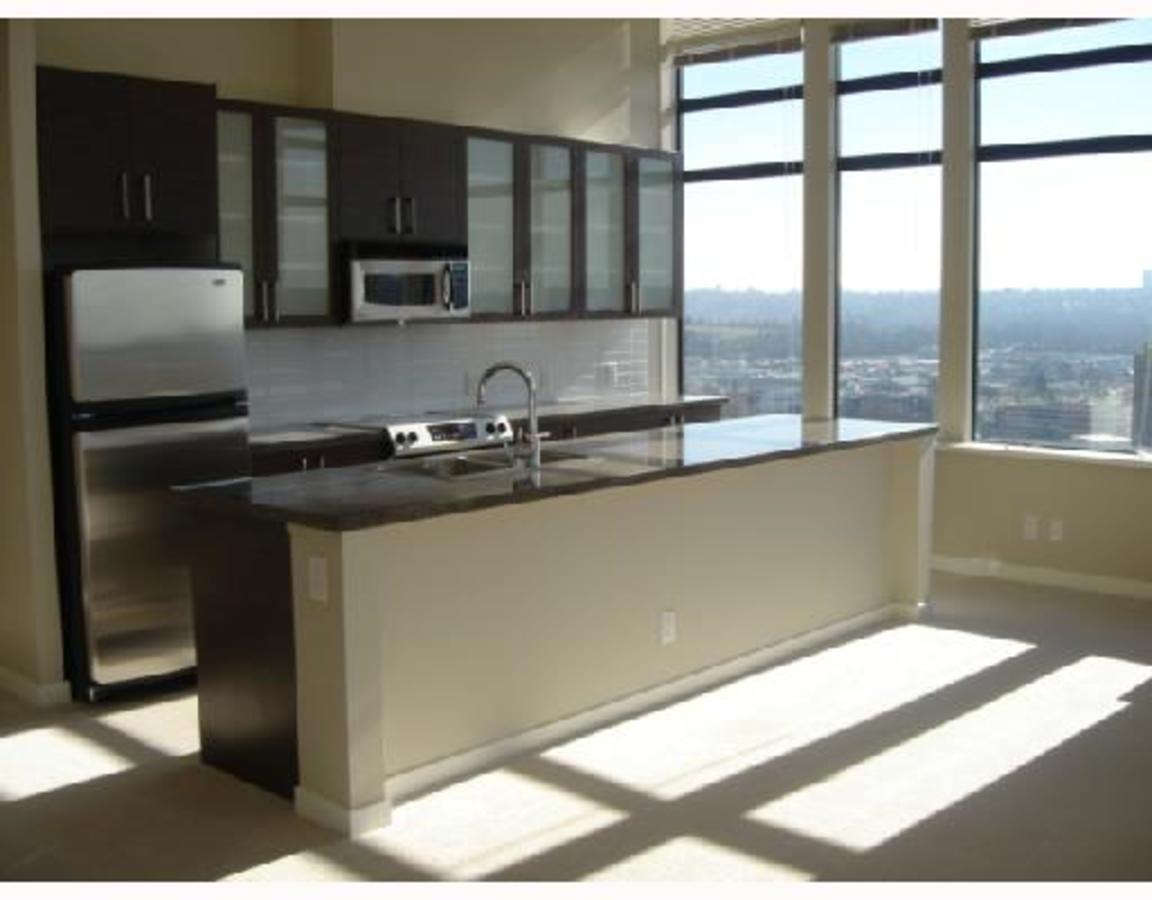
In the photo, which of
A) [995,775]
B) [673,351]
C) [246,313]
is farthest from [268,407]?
[995,775]

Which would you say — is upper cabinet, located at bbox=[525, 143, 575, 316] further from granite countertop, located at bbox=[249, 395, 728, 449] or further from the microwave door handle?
the microwave door handle

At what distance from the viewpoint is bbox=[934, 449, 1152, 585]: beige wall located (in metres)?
7.12

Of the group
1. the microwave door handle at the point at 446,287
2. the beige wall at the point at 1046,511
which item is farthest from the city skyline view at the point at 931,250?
the microwave door handle at the point at 446,287

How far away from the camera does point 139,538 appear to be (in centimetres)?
539

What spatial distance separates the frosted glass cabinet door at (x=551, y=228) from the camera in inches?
299

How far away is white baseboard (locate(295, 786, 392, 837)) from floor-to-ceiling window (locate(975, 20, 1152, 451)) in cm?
468

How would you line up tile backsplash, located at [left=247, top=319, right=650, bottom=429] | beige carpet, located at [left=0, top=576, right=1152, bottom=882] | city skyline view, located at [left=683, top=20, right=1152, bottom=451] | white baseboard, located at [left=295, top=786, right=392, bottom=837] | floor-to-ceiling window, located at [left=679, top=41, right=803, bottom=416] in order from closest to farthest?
1. beige carpet, located at [left=0, top=576, right=1152, bottom=882]
2. white baseboard, located at [left=295, top=786, right=392, bottom=837]
3. tile backsplash, located at [left=247, top=319, right=650, bottom=429]
4. city skyline view, located at [left=683, top=20, right=1152, bottom=451]
5. floor-to-ceiling window, located at [left=679, top=41, right=803, bottom=416]

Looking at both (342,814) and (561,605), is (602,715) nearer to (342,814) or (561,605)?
(561,605)

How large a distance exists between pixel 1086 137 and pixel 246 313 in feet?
13.8

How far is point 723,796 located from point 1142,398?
3.97 m

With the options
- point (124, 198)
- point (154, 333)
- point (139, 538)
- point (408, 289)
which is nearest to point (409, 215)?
point (408, 289)

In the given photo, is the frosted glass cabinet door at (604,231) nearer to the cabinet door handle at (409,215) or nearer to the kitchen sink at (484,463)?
the cabinet door handle at (409,215)

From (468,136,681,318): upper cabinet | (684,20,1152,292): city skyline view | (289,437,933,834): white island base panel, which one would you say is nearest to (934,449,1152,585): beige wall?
(684,20,1152,292): city skyline view

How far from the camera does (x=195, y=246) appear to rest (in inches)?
242
